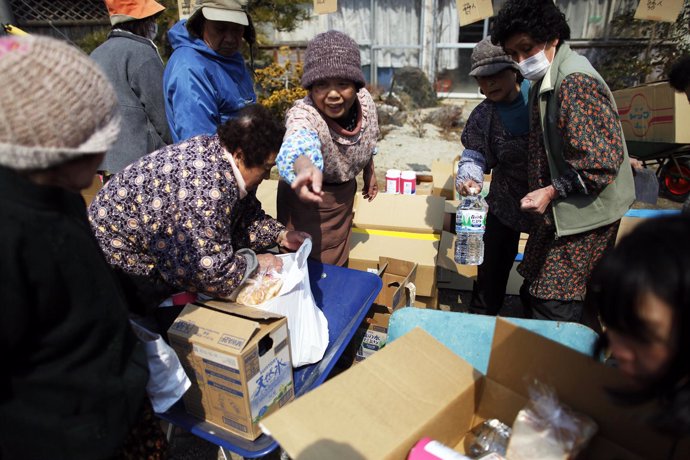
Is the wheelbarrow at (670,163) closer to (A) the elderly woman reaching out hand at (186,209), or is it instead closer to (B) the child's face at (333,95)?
(B) the child's face at (333,95)

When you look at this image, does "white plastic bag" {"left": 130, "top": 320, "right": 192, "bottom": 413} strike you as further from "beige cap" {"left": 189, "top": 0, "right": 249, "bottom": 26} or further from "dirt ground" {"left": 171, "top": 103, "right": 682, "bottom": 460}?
"beige cap" {"left": 189, "top": 0, "right": 249, "bottom": 26}

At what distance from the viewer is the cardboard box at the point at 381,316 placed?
2.29 meters

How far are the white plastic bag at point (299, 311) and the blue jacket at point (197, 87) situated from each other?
866 mm

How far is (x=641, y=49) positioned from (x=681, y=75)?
753 centimetres

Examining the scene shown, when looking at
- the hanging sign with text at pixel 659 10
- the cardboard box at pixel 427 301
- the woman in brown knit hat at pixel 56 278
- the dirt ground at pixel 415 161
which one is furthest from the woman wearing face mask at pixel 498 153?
the hanging sign with text at pixel 659 10

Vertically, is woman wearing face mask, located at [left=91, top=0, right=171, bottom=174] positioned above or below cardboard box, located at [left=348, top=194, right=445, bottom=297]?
above

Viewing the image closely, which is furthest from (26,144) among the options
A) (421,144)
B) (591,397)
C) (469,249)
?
(421,144)

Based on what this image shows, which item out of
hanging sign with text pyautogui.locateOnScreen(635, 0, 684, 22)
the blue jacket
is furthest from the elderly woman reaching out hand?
hanging sign with text pyautogui.locateOnScreen(635, 0, 684, 22)

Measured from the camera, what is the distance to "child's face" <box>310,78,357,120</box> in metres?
1.95

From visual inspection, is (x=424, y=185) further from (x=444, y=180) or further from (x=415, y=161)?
(x=415, y=161)

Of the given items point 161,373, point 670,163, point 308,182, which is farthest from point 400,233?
point 670,163

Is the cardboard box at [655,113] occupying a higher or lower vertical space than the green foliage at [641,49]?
lower

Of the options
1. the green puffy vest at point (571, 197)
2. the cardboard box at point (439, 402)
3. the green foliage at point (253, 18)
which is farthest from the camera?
the green foliage at point (253, 18)

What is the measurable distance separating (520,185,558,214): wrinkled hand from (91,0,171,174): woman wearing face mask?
2.04 metres
